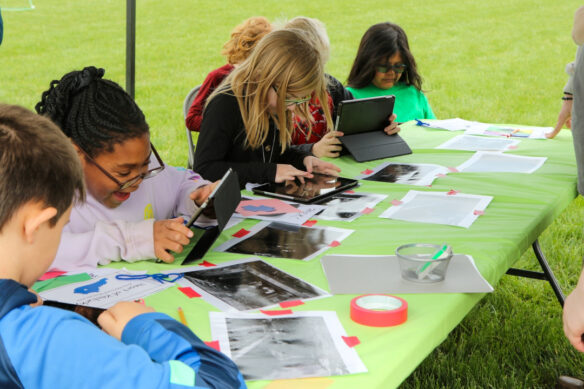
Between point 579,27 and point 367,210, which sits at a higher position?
point 579,27

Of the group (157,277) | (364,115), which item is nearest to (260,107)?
(364,115)

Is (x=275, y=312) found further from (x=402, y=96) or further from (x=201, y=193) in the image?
(x=402, y=96)

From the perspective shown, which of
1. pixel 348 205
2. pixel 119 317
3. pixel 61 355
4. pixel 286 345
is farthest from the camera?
pixel 348 205

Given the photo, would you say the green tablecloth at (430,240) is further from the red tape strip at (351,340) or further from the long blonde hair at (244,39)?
the long blonde hair at (244,39)

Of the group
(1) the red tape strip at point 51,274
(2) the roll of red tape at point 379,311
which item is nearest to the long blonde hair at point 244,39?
(1) the red tape strip at point 51,274

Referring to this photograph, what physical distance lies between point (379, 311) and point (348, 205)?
85 centimetres

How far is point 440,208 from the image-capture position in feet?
6.75

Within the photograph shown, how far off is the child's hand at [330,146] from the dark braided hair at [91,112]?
1.11 meters

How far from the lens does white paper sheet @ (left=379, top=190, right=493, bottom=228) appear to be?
1.95m

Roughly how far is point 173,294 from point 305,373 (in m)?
0.44

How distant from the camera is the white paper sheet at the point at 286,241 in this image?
1.68 metres

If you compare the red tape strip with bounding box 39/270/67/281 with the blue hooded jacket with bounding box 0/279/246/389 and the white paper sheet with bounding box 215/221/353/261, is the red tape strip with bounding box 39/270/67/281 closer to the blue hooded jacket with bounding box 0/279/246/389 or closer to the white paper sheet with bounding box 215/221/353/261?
the white paper sheet with bounding box 215/221/353/261

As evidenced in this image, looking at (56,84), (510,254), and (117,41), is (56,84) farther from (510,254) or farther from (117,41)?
(117,41)

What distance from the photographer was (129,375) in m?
0.84
